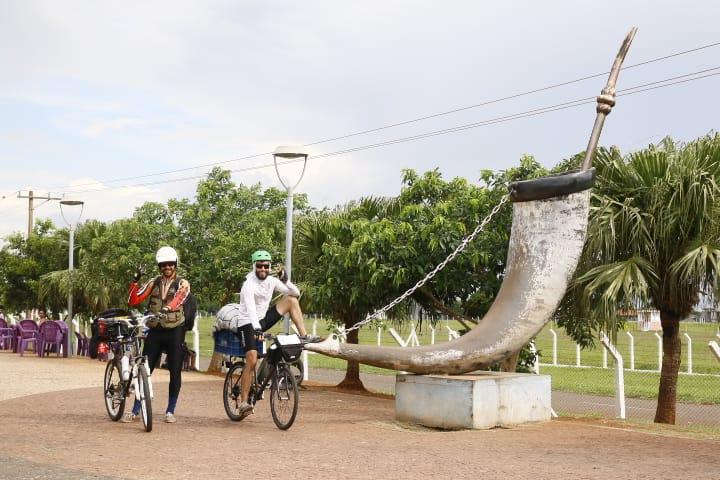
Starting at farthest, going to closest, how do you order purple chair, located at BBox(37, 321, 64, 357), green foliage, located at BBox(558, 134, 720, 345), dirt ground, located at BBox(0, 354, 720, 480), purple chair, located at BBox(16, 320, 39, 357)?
purple chair, located at BBox(16, 320, 39, 357), purple chair, located at BBox(37, 321, 64, 357), green foliage, located at BBox(558, 134, 720, 345), dirt ground, located at BBox(0, 354, 720, 480)

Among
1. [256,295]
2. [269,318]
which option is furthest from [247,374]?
[256,295]

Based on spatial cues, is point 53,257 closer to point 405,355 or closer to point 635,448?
point 405,355

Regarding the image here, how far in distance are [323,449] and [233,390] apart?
2.21 meters

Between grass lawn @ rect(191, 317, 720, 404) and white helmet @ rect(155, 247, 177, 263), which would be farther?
grass lawn @ rect(191, 317, 720, 404)

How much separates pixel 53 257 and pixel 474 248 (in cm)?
2164

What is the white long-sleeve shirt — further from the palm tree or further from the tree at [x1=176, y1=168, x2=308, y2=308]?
the tree at [x1=176, y1=168, x2=308, y2=308]

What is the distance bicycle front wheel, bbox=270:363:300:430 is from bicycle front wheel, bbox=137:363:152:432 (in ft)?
4.00

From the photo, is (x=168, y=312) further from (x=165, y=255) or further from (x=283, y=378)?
(x=283, y=378)

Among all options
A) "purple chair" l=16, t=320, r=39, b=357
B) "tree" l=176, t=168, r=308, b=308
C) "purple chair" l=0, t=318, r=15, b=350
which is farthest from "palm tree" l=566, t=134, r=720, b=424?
"purple chair" l=0, t=318, r=15, b=350

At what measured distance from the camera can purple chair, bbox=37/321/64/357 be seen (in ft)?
89.0

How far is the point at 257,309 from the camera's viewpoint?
10734mm

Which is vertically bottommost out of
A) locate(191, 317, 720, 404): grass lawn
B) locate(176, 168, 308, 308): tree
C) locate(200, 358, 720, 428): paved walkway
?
locate(200, 358, 720, 428): paved walkway

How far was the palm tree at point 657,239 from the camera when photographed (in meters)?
12.0

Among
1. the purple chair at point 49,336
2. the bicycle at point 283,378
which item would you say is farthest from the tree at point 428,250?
the purple chair at point 49,336
